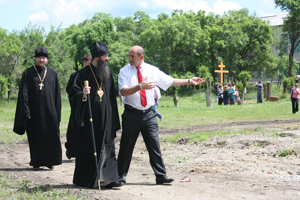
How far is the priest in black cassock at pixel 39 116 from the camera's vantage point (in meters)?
7.32

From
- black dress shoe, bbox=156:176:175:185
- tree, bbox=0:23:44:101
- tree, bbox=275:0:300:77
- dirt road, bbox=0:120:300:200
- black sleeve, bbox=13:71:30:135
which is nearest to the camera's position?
dirt road, bbox=0:120:300:200

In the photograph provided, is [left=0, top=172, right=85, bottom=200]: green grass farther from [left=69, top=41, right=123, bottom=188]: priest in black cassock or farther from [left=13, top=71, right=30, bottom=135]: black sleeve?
[left=13, top=71, right=30, bottom=135]: black sleeve

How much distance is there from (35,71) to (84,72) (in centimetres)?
227

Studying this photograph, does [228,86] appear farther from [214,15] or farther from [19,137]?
[214,15]

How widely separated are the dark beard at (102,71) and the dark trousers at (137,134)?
1.93 feet

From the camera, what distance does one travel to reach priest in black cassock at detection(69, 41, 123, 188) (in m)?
5.57

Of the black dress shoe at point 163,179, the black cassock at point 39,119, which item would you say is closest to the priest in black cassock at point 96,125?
the black dress shoe at point 163,179

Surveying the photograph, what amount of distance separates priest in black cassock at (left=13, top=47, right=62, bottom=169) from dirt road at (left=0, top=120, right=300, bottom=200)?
0.34 metres

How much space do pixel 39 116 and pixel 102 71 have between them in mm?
2378

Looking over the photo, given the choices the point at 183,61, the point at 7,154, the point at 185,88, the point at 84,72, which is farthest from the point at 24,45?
the point at 84,72

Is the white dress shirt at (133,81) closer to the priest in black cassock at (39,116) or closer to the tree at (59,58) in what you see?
the priest in black cassock at (39,116)

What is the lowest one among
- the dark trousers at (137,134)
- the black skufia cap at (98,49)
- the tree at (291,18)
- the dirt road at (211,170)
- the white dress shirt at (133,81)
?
the dirt road at (211,170)

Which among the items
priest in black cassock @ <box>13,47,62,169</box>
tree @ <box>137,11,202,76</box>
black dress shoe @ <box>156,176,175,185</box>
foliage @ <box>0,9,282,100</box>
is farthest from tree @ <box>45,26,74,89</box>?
black dress shoe @ <box>156,176,175,185</box>

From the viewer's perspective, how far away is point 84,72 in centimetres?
578
